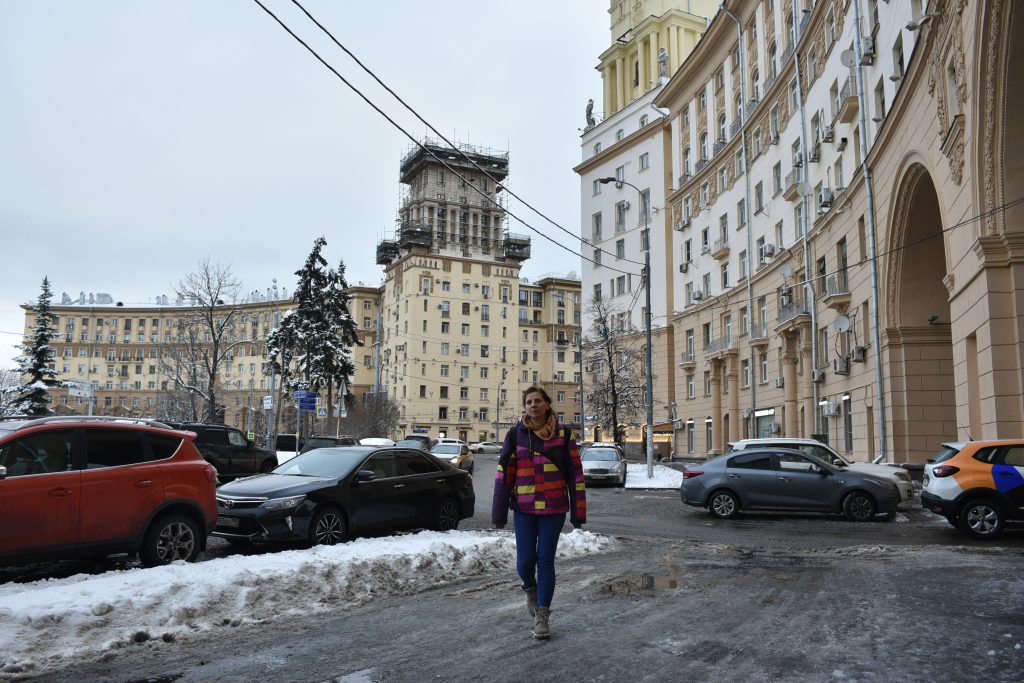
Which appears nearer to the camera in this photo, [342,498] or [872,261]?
[342,498]

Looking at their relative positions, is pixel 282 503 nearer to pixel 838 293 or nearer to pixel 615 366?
pixel 838 293

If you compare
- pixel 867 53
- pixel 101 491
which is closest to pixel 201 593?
pixel 101 491

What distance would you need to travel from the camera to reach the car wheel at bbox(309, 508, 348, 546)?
35.6 ft

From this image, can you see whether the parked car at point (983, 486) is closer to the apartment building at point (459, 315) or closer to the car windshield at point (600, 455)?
the car windshield at point (600, 455)

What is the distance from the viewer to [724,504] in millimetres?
17859

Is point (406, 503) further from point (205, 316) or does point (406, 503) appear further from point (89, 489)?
point (205, 316)

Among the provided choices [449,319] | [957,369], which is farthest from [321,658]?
[449,319]

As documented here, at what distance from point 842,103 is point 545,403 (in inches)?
1051

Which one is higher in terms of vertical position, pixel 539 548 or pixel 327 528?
pixel 539 548

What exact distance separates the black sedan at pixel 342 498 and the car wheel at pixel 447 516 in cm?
2

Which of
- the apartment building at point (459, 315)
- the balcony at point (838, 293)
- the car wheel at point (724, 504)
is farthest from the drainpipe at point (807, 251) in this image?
the apartment building at point (459, 315)

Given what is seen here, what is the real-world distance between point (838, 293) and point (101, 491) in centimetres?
2756

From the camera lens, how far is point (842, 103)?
29094 mm

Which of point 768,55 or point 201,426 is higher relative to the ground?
point 768,55
